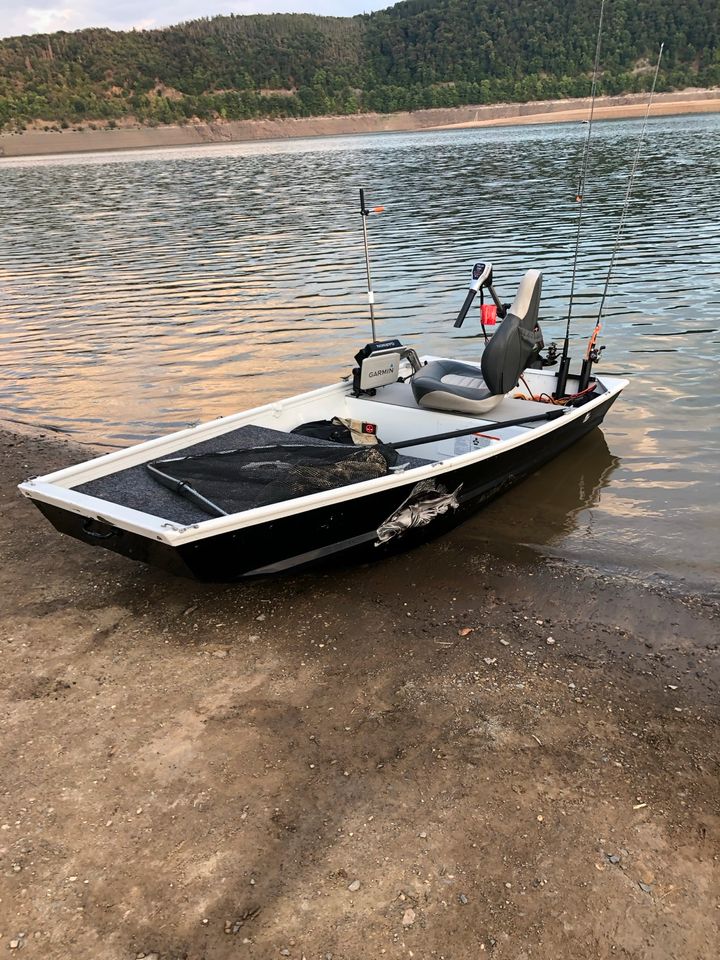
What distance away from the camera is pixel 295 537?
4.28m

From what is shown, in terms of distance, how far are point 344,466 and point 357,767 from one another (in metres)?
1.94

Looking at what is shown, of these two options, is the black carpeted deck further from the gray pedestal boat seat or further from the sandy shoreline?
the sandy shoreline

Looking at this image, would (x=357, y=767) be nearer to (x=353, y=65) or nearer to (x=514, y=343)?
(x=514, y=343)

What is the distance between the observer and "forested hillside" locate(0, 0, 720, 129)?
111 meters

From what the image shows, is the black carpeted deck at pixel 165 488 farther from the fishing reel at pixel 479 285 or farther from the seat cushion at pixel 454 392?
the fishing reel at pixel 479 285

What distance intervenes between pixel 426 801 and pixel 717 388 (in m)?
7.02

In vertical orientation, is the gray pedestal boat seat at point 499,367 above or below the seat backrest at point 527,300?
below

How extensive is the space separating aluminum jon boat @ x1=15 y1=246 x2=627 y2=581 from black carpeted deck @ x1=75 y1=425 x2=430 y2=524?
0.5 inches

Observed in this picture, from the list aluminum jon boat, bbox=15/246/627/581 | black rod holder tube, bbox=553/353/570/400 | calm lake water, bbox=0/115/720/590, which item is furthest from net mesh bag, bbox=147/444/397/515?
black rod holder tube, bbox=553/353/570/400

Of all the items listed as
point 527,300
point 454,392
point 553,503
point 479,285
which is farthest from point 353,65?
point 553,503

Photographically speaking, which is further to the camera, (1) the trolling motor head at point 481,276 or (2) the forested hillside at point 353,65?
(2) the forested hillside at point 353,65

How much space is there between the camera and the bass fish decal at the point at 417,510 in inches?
185

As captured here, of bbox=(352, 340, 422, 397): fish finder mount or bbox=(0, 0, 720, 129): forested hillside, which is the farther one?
bbox=(0, 0, 720, 129): forested hillside

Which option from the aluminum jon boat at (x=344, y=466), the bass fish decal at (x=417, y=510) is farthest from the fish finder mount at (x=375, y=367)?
the bass fish decal at (x=417, y=510)
